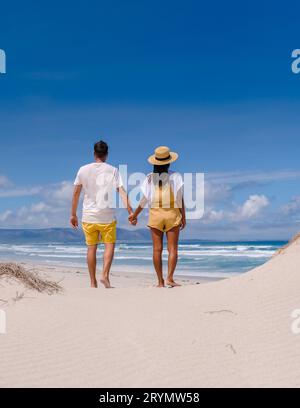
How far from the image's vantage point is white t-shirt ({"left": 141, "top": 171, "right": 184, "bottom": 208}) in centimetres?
765

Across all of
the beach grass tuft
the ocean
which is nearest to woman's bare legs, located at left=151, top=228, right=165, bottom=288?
the beach grass tuft

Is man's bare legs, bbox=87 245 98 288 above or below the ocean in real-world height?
below

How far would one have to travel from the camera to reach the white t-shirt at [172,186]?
7652 mm

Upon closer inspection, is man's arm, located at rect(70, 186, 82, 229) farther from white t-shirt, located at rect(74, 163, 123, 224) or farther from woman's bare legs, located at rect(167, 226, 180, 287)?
woman's bare legs, located at rect(167, 226, 180, 287)

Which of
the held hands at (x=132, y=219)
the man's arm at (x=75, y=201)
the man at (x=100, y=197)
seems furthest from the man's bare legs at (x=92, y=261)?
the held hands at (x=132, y=219)

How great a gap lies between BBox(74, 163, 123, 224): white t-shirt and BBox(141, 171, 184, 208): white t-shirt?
1.29 feet

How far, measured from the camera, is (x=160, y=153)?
761 centimetres

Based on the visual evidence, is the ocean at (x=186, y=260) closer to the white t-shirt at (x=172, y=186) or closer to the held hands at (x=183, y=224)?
the held hands at (x=183, y=224)

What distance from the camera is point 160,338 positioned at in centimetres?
456

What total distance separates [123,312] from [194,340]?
49.8 inches

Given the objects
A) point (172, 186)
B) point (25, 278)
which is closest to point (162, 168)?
point (172, 186)

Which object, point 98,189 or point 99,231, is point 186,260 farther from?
point 98,189
